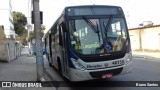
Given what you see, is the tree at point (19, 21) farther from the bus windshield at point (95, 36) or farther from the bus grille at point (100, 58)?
the bus grille at point (100, 58)

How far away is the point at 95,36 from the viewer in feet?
33.8

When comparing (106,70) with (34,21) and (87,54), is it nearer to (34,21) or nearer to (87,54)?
(87,54)

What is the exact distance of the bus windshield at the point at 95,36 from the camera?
1017 cm

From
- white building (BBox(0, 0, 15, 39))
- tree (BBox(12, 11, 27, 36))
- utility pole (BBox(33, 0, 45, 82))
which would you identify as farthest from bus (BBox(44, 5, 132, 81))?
tree (BBox(12, 11, 27, 36))

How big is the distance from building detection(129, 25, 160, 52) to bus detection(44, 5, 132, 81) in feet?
85.0

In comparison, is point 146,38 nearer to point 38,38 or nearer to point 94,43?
point 38,38

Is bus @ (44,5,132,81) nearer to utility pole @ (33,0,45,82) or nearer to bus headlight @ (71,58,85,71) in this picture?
bus headlight @ (71,58,85,71)

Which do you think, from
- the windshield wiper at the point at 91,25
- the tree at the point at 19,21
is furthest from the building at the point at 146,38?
the tree at the point at 19,21

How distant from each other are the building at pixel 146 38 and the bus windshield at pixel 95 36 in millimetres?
26061

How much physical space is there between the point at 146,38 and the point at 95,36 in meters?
29.4

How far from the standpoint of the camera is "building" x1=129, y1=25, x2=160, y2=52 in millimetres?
35872

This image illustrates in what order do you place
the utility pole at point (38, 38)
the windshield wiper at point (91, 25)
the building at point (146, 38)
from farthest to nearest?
the building at point (146, 38) → the utility pole at point (38, 38) → the windshield wiper at point (91, 25)

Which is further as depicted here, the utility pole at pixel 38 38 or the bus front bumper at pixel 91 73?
the utility pole at pixel 38 38

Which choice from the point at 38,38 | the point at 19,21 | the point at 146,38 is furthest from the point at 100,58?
the point at 19,21
